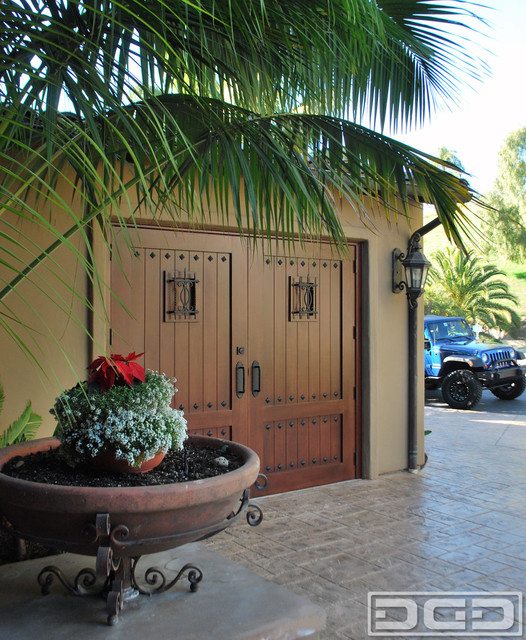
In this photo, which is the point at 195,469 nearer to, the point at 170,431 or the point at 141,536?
the point at 170,431

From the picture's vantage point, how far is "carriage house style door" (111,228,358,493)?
15.7 ft

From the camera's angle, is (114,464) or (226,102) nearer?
(114,464)

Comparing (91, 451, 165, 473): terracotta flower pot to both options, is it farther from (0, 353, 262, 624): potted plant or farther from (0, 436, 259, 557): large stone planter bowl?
(0, 436, 259, 557): large stone planter bowl

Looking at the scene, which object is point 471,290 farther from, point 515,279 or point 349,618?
point 349,618

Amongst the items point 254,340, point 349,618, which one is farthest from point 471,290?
point 349,618

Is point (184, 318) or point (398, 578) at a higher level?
point (184, 318)

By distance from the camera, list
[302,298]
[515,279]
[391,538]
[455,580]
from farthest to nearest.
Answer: [515,279] < [302,298] < [391,538] < [455,580]

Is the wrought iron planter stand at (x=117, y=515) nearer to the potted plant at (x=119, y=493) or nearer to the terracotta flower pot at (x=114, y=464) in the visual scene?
the potted plant at (x=119, y=493)

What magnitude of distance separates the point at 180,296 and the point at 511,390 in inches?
382

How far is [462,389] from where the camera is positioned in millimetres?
11367

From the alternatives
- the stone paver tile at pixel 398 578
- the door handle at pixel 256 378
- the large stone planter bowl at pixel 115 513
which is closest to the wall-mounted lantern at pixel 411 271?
the door handle at pixel 256 378

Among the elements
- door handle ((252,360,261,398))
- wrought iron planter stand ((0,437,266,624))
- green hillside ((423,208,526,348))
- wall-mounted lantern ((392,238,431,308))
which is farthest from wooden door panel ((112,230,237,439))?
green hillside ((423,208,526,348))

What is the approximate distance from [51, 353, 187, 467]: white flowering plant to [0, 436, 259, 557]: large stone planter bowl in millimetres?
247

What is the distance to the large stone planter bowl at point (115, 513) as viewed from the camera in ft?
7.31
